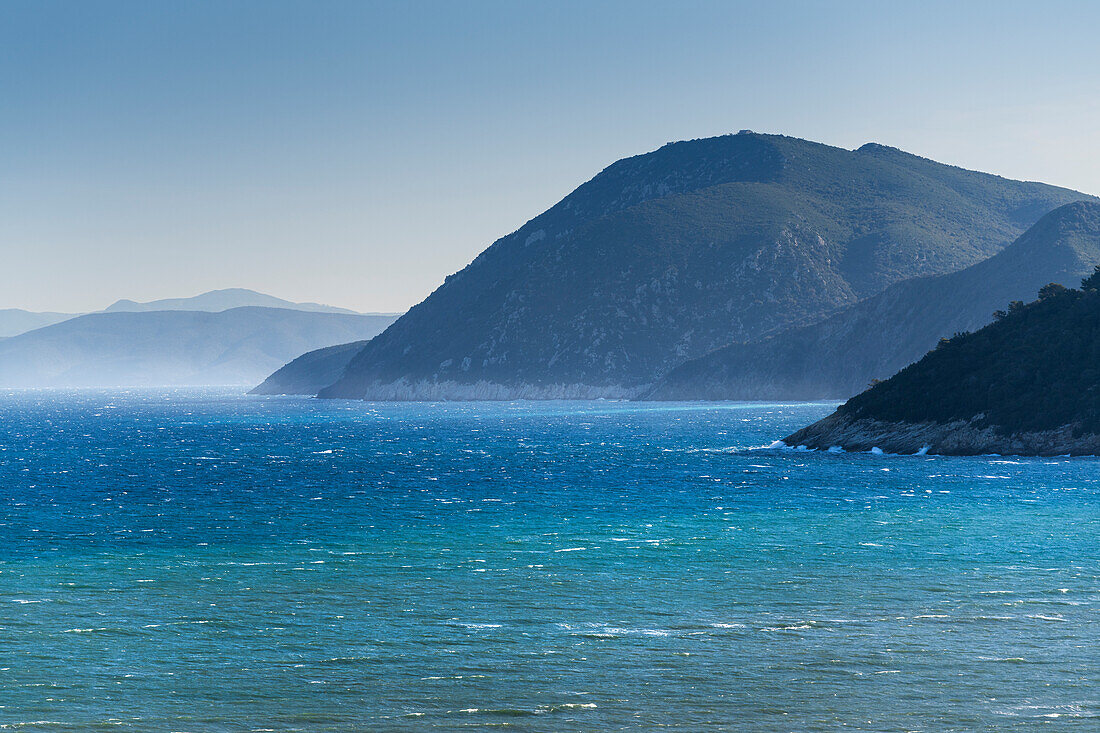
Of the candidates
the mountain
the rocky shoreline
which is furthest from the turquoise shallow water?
the mountain

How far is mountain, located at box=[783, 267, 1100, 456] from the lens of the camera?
95500 mm

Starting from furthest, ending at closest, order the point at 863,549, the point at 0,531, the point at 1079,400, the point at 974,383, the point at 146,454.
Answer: the point at 146,454, the point at 974,383, the point at 1079,400, the point at 0,531, the point at 863,549

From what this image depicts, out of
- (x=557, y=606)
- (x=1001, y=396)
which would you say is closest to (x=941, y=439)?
(x=1001, y=396)

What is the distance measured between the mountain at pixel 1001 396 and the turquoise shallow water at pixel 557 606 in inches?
968

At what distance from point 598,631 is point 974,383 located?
8377cm

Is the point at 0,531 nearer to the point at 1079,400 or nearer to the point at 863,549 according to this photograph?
the point at 863,549

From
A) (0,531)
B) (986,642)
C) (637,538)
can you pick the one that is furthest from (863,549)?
(0,531)

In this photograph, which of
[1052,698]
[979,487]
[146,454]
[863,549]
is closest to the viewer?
[1052,698]

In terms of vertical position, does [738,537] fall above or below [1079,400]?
below

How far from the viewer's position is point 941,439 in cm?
10012

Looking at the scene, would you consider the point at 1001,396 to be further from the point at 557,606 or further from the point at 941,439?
the point at 557,606

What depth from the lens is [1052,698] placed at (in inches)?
912

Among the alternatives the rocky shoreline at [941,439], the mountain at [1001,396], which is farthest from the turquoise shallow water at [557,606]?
the mountain at [1001,396]

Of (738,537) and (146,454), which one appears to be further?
(146,454)
